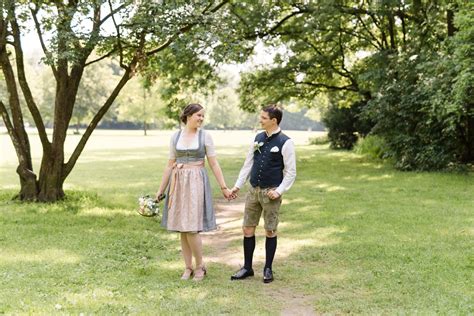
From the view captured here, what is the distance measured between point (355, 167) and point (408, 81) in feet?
13.8

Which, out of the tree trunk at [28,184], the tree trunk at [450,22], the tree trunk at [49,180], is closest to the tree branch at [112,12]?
the tree trunk at [49,180]

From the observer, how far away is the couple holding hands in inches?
221

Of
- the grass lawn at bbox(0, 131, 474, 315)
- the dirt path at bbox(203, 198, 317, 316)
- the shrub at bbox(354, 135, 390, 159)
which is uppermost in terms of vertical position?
the shrub at bbox(354, 135, 390, 159)

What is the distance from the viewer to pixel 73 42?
29.2 ft

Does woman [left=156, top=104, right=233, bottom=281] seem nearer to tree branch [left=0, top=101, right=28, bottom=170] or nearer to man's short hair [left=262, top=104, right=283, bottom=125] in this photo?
man's short hair [left=262, top=104, right=283, bottom=125]

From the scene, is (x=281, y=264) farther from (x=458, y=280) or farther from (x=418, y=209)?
(x=418, y=209)

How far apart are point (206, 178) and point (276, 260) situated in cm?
177

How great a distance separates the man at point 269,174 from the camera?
5.60 m

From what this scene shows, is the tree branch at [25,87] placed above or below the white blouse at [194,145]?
above

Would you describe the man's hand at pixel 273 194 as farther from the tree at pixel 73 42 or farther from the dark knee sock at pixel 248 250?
the tree at pixel 73 42

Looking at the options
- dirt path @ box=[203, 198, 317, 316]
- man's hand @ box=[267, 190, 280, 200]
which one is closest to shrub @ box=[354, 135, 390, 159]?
Answer: dirt path @ box=[203, 198, 317, 316]

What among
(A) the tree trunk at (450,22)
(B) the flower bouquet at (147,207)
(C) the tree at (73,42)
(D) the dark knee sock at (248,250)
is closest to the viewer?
(D) the dark knee sock at (248,250)

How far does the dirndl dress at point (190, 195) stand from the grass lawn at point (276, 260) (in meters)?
0.69

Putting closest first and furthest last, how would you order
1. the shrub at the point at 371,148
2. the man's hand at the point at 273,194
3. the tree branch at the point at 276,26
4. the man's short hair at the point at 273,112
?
the man's hand at the point at 273,194
the man's short hair at the point at 273,112
the tree branch at the point at 276,26
the shrub at the point at 371,148
